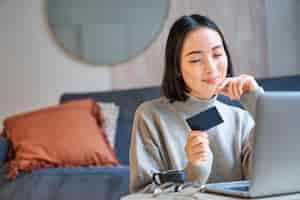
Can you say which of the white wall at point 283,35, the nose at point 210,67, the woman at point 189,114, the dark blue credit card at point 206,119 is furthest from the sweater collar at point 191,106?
the white wall at point 283,35

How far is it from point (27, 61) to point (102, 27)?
0.51 m

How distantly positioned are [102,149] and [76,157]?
130 millimetres

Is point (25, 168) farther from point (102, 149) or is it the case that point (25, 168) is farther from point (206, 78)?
point (206, 78)

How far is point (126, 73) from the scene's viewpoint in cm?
310

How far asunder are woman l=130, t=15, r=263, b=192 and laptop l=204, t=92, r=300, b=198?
229 mm

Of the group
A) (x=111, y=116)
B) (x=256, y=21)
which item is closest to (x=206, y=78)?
(x=111, y=116)

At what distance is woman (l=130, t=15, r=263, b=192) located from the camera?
1083 mm

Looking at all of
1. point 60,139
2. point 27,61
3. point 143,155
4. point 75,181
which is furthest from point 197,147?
point 27,61

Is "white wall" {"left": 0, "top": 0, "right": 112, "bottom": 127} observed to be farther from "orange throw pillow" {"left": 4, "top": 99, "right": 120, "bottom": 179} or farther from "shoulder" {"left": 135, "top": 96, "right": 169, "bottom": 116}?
"shoulder" {"left": 135, "top": 96, "right": 169, "bottom": 116}

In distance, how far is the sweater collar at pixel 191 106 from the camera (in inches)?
46.9

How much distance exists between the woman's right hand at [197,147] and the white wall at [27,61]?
2.24 meters

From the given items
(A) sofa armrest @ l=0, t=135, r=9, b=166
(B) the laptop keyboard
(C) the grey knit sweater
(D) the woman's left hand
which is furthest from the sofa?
(B) the laptop keyboard

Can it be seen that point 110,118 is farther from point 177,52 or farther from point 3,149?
point 177,52

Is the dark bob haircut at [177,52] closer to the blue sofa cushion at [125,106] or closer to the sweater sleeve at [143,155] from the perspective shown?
the sweater sleeve at [143,155]
